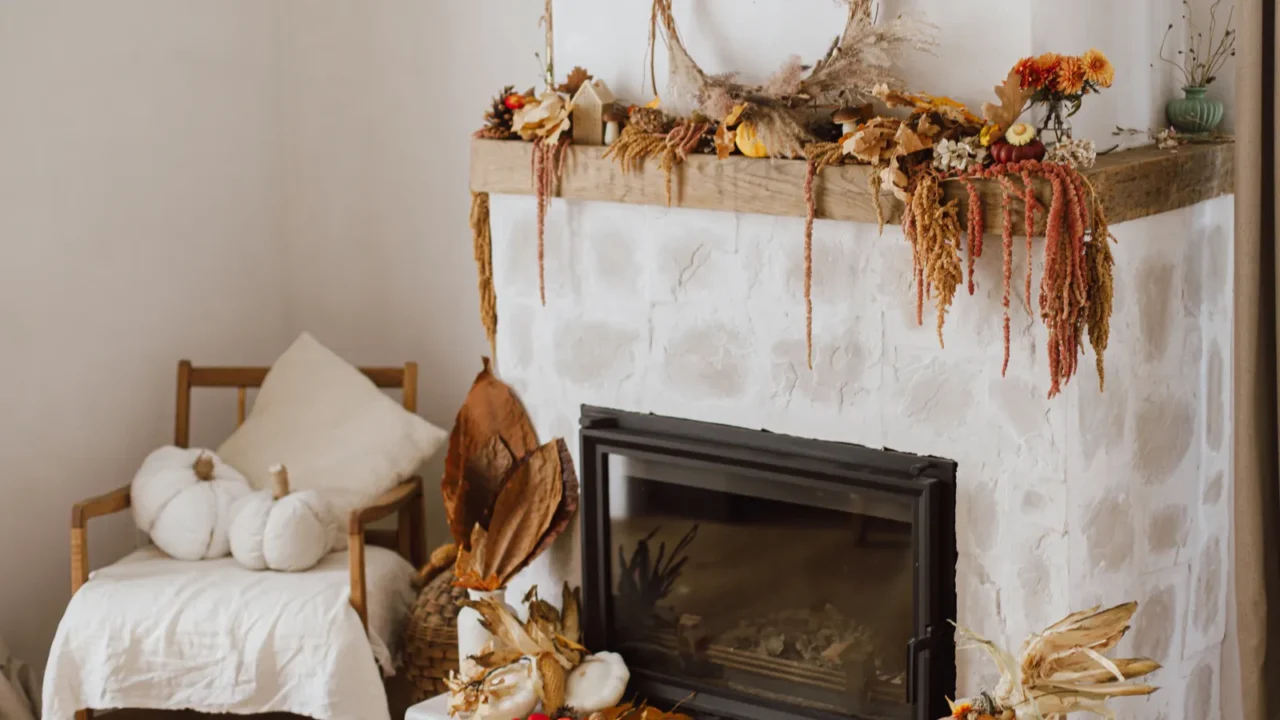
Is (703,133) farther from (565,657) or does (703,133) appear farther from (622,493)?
(565,657)

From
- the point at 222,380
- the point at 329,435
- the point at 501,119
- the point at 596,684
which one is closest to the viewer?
the point at 596,684

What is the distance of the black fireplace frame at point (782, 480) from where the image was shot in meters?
2.53

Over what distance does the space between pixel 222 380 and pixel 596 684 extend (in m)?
1.40

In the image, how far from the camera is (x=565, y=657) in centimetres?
294

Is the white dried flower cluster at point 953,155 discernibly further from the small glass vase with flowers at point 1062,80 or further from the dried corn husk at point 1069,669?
the dried corn husk at point 1069,669

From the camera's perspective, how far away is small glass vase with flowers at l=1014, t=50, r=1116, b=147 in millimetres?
2311

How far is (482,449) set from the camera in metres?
3.13

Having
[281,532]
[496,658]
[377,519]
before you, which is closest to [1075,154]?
[496,658]

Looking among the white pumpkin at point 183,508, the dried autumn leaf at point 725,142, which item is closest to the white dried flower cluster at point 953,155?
the dried autumn leaf at point 725,142

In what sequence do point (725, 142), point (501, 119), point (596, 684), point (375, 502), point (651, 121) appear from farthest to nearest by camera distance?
point (375, 502) → point (501, 119) → point (596, 684) → point (651, 121) → point (725, 142)

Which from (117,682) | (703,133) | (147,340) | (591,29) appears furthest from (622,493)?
(147,340)

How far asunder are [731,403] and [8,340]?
5.95ft

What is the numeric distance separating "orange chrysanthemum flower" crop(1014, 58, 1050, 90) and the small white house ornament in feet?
2.85

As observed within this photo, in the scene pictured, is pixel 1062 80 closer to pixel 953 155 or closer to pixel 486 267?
pixel 953 155
